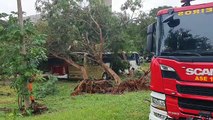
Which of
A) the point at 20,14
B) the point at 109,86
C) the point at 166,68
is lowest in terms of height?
the point at 109,86

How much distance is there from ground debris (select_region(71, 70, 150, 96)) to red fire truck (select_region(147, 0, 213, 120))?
30.5 ft

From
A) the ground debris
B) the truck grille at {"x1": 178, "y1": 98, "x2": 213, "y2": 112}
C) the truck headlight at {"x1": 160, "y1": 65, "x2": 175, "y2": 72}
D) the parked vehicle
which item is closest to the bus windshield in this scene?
the truck headlight at {"x1": 160, "y1": 65, "x2": 175, "y2": 72}

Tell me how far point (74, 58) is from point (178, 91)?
49.7ft

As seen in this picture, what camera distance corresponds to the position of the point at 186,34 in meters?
5.62

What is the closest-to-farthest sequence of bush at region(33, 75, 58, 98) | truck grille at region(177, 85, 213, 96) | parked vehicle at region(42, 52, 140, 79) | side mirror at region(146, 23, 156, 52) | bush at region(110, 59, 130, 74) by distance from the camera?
1. truck grille at region(177, 85, 213, 96)
2. side mirror at region(146, 23, 156, 52)
3. bush at region(33, 75, 58, 98)
4. parked vehicle at region(42, 52, 140, 79)
5. bush at region(110, 59, 130, 74)

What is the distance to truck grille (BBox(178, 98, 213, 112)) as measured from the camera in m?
5.04

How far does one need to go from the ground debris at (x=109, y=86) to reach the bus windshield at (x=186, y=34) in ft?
30.5

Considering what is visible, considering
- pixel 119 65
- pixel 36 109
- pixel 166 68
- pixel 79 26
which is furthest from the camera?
pixel 119 65

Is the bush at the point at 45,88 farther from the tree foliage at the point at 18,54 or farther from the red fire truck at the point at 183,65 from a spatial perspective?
the red fire truck at the point at 183,65

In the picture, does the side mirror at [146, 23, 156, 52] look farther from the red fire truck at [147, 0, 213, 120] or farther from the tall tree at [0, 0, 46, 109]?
the tall tree at [0, 0, 46, 109]

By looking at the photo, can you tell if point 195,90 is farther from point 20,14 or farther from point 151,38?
point 20,14

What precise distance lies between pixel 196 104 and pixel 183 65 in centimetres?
64

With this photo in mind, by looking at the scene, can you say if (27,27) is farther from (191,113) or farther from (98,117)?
(191,113)

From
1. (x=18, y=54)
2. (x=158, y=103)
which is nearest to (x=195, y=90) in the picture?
(x=158, y=103)
